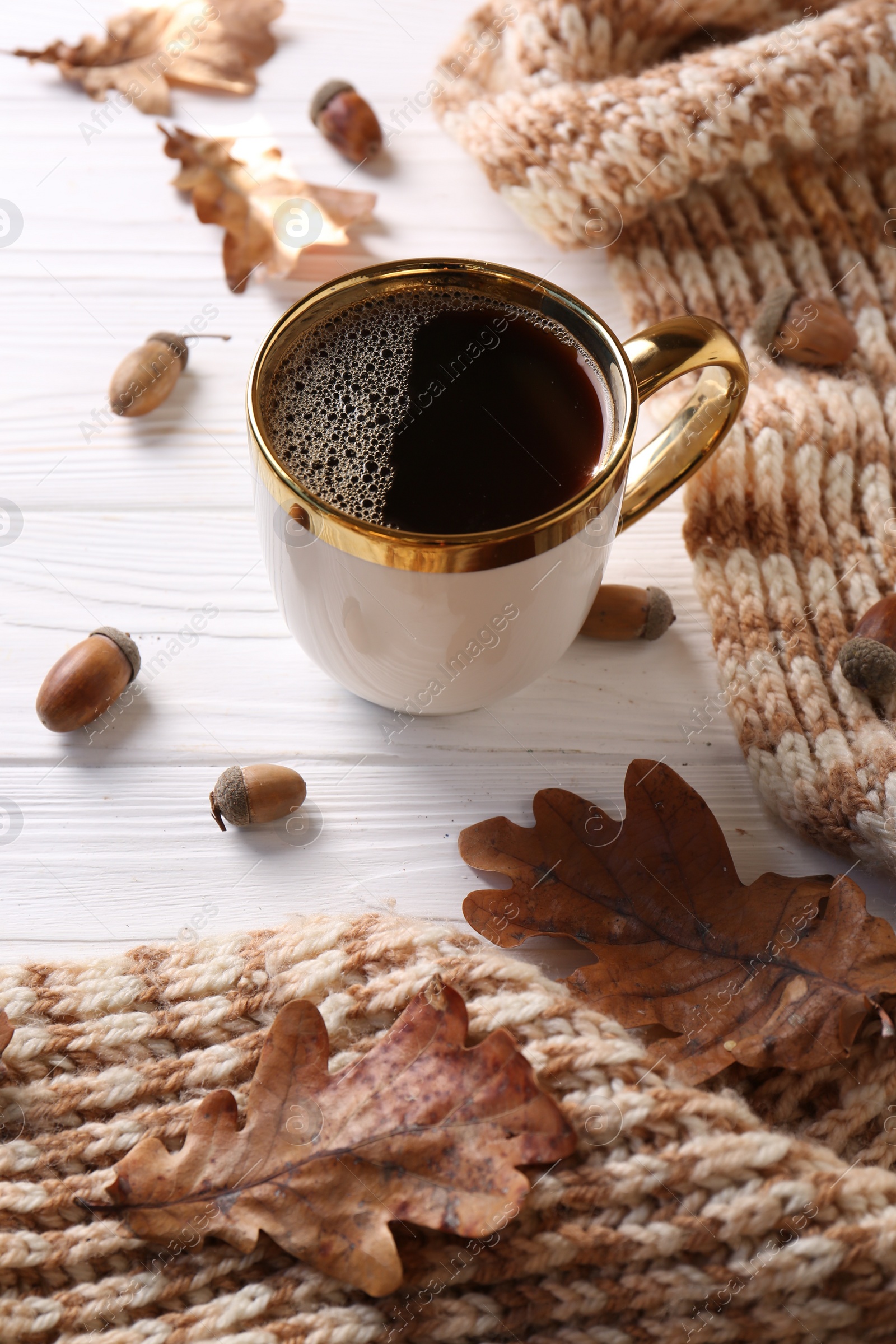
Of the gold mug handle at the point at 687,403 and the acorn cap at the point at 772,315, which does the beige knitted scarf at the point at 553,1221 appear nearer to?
the gold mug handle at the point at 687,403

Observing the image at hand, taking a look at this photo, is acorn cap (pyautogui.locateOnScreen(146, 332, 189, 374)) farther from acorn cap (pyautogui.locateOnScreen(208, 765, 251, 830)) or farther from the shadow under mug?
acorn cap (pyautogui.locateOnScreen(208, 765, 251, 830))

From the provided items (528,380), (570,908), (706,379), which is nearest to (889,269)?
(706,379)


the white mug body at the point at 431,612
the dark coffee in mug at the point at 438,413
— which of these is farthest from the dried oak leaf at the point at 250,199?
the white mug body at the point at 431,612

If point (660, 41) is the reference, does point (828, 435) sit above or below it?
below

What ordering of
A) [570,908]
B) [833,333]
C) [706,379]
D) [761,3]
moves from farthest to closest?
[761,3], [833,333], [706,379], [570,908]

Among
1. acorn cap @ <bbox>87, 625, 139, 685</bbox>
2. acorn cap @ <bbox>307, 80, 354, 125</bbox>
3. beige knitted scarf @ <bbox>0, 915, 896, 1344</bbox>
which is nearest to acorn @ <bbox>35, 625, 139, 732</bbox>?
acorn cap @ <bbox>87, 625, 139, 685</bbox>

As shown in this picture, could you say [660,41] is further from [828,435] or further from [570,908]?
[570,908]
